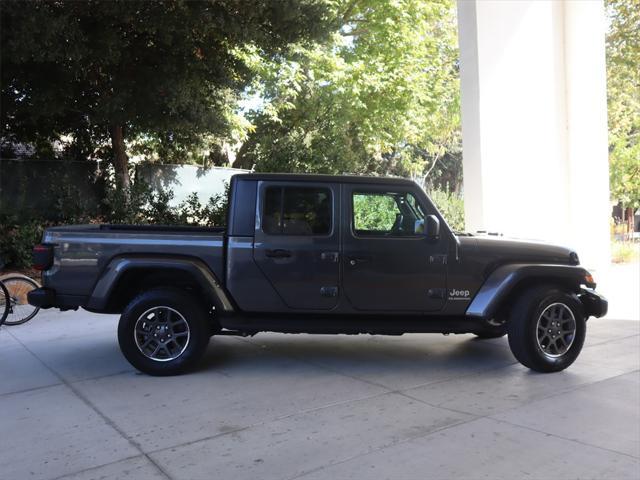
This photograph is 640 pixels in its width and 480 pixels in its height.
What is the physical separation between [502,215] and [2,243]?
31.4ft

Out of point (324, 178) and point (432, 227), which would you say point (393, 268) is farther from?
point (324, 178)

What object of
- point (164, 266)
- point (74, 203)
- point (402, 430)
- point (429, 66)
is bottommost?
point (402, 430)

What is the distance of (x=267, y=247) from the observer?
5891 mm

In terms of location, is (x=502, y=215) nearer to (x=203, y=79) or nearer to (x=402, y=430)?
(x=203, y=79)

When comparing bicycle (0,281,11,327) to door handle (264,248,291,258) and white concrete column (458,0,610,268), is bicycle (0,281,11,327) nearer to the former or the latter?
door handle (264,248,291,258)

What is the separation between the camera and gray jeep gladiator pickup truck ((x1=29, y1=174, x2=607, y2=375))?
584 centimetres

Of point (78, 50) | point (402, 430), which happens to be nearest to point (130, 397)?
point (402, 430)

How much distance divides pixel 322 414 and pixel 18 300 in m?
5.83

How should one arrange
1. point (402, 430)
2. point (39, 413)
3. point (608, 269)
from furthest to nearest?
point (608, 269)
point (39, 413)
point (402, 430)

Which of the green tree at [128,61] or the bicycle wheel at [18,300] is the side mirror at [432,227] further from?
the green tree at [128,61]

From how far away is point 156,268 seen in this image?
5812 millimetres

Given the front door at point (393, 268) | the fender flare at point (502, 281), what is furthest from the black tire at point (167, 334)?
the fender flare at point (502, 281)

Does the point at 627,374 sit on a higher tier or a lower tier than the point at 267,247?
lower

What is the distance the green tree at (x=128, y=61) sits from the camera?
10.6 metres
